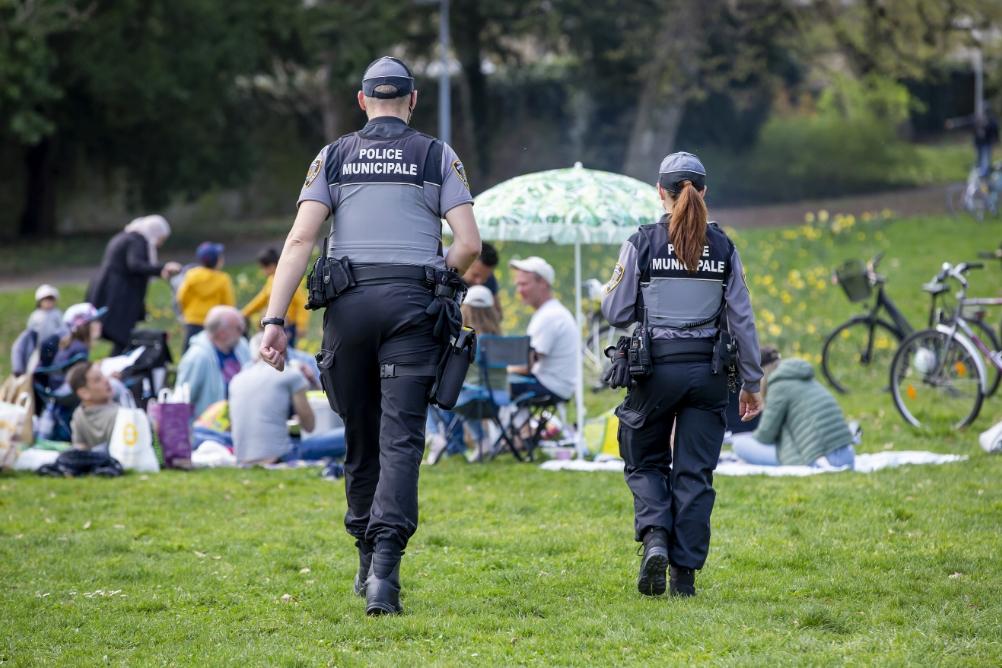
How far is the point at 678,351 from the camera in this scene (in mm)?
5594

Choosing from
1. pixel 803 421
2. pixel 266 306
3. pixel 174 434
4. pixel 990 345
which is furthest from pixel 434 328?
pixel 266 306

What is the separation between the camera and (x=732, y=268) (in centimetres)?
566

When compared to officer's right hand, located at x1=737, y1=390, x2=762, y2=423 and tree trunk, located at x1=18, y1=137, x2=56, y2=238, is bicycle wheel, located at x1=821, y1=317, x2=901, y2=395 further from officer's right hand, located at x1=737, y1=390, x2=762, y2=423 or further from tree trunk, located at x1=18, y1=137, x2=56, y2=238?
tree trunk, located at x1=18, y1=137, x2=56, y2=238

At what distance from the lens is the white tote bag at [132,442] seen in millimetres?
9820

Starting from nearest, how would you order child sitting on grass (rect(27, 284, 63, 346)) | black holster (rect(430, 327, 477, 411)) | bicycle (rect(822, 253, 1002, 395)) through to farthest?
black holster (rect(430, 327, 477, 411)) → child sitting on grass (rect(27, 284, 63, 346)) → bicycle (rect(822, 253, 1002, 395))

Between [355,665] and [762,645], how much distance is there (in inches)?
55.8

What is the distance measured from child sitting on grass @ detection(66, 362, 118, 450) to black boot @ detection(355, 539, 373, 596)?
4.58 metres

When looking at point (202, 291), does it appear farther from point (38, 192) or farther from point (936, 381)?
point (38, 192)

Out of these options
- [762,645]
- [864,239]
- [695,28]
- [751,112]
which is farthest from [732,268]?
[751,112]

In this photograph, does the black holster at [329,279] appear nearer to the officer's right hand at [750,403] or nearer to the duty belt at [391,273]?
the duty belt at [391,273]

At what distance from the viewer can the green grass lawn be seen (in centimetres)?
500

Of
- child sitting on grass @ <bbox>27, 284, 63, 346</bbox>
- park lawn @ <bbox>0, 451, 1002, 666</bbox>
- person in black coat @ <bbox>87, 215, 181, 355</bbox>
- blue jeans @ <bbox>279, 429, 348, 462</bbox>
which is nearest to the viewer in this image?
park lawn @ <bbox>0, 451, 1002, 666</bbox>

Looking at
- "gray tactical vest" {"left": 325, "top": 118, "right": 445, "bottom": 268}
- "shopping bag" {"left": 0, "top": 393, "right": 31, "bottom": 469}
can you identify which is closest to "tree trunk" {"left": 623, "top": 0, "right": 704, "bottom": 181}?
"shopping bag" {"left": 0, "top": 393, "right": 31, "bottom": 469}

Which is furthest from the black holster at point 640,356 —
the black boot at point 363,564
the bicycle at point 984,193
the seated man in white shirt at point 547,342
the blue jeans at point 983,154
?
the blue jeans at point 983,154
